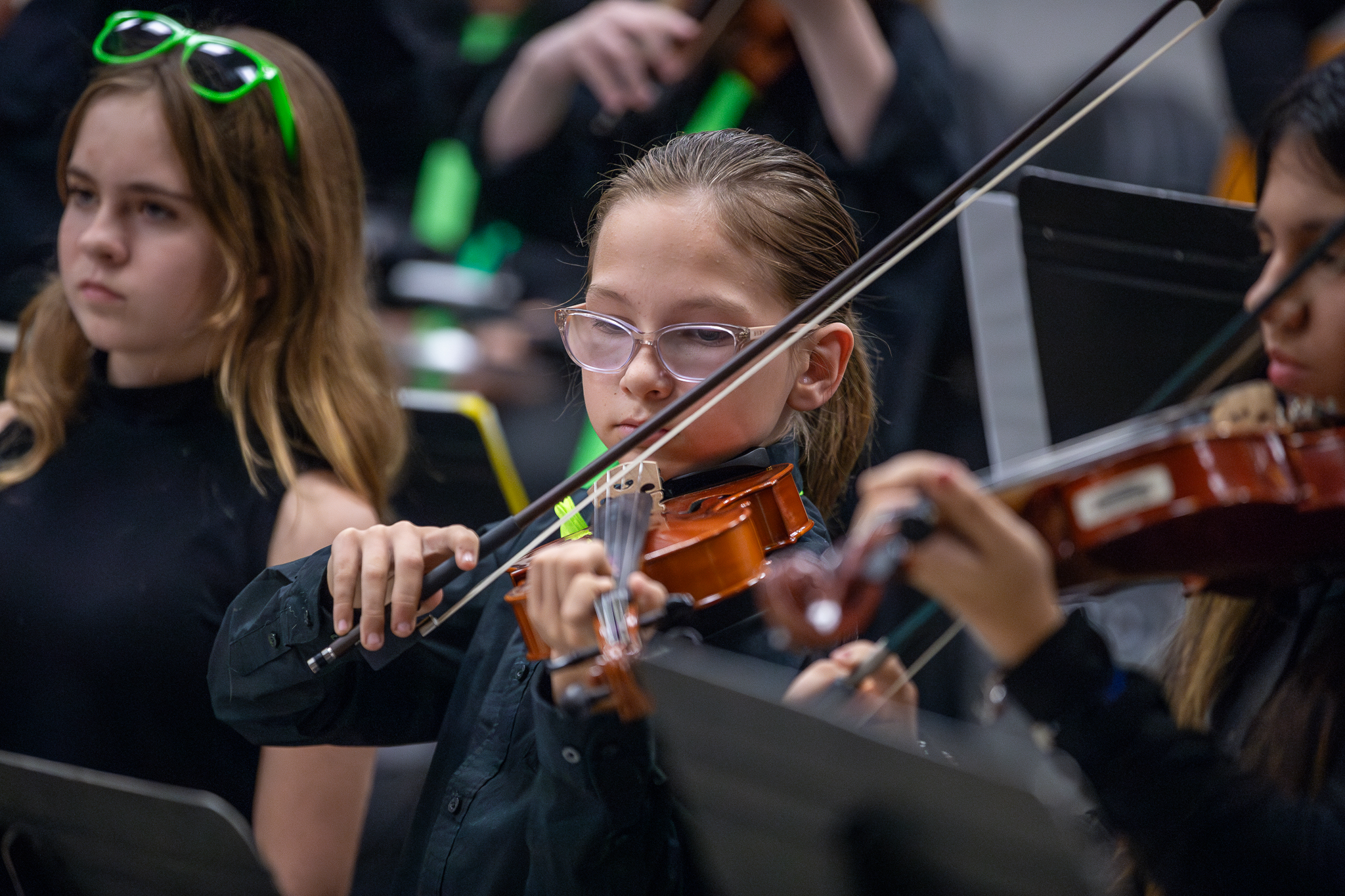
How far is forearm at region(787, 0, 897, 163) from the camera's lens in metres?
1.28

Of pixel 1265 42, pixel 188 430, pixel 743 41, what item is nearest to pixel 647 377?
pixel 188 430

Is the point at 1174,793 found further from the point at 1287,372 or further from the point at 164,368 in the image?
the point at 164,368

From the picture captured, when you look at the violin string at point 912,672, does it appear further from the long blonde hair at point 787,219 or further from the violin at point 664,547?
the long blonde hair at point 787,219

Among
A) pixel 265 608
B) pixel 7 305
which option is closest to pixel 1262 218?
pixel 265 608

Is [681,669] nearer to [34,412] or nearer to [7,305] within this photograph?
[34,412]

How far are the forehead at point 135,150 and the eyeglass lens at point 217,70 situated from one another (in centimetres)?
4

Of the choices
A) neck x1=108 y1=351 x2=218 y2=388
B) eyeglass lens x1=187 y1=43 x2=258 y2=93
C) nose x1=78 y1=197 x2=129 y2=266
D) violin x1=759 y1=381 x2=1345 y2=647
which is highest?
violin x1=759 y1=381 x2=1345 y2=647

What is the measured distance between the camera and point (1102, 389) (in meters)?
1.19

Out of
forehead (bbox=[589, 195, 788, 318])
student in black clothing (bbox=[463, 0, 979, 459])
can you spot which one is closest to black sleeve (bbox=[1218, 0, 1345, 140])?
student in black clothing (bbox=[463, 0, 979, 459])

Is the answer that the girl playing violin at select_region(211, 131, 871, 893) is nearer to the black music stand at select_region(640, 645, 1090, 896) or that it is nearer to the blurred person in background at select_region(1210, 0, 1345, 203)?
the black music stand at select_region(640, 645, 1090, 896)

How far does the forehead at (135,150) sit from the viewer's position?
46.5 inches

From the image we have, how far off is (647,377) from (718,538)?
0.14 m

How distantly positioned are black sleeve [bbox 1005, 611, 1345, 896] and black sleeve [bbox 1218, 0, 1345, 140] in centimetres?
115

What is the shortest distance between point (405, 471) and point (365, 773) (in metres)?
0.29
